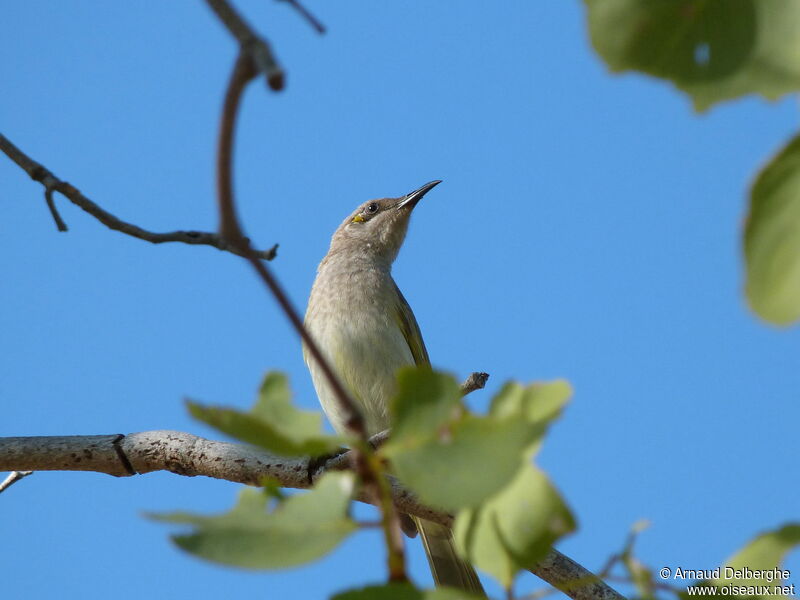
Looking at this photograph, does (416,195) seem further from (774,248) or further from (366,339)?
(774,248)

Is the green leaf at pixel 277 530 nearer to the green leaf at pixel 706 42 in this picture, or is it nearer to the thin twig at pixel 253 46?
the thin twig at pixel 253 46

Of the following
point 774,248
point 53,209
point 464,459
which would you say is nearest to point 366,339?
point 53,209

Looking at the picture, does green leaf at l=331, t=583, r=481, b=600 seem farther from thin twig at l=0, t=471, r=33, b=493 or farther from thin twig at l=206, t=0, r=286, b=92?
thin twig at l=0, t=471, r=33, b=493

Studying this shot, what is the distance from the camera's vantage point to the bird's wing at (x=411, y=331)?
24.3ft

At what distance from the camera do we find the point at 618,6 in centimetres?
102

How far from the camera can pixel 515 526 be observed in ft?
3.35

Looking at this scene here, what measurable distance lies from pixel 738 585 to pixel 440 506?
1.83 feet

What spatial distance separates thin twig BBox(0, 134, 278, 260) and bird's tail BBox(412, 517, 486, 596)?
3.82m

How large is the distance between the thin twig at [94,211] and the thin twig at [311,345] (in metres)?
0.30

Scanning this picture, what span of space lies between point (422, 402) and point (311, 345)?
0.12 meters

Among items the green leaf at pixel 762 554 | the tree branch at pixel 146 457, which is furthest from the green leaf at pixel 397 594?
the tree branch at pixel 146 457

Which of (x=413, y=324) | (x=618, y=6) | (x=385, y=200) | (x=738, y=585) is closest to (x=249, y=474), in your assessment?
(x=738, y=585)

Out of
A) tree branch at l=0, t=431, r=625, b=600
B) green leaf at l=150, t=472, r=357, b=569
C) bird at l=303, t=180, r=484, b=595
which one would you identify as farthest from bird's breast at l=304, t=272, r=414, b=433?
green leaf at l=150, t=472, r=357, b=569

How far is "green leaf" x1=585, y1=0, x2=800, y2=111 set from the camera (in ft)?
3.05
